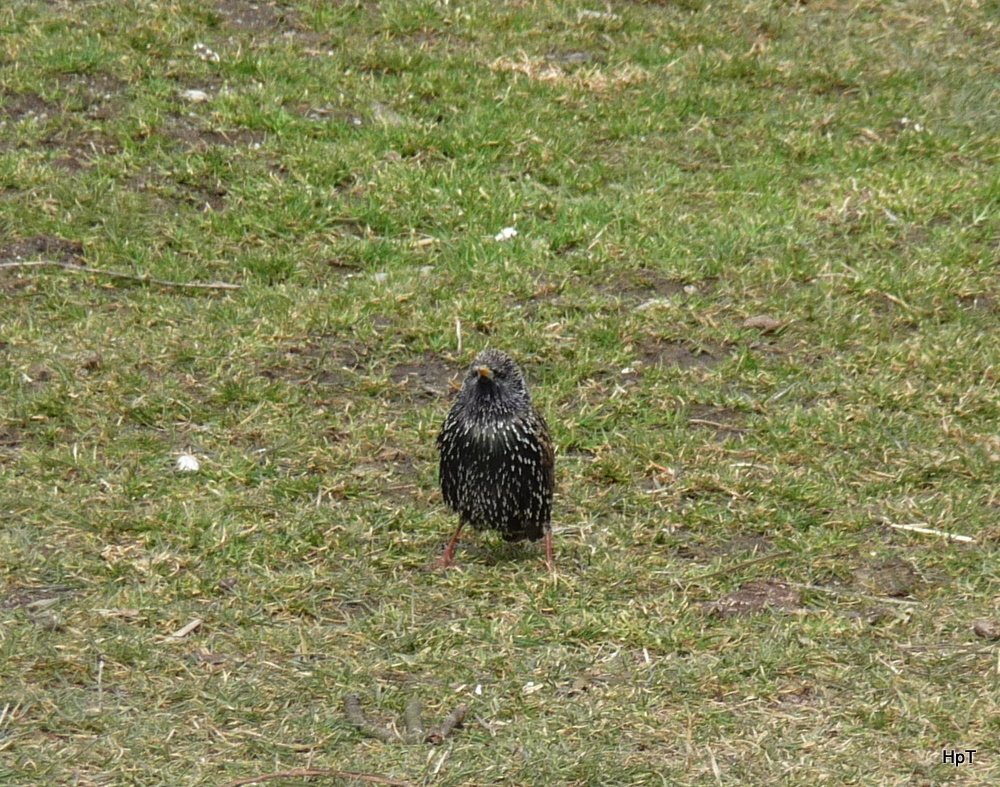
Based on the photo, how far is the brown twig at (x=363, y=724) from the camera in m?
4.81

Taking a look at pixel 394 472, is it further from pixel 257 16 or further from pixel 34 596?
pixel 257 16

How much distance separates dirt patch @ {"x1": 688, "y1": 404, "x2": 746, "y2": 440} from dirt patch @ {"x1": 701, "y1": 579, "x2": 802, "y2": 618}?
1281mm

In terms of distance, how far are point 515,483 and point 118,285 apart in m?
3.19

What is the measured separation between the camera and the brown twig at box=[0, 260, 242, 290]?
8.16 metres

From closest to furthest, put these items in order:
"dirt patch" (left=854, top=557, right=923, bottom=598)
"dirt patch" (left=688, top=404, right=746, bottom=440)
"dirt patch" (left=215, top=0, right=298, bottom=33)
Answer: "dirt patch" (left=854, top=557, right=923, bottom=598) < "dirt patch" (left=688, top=404, right=746, bottom=440) < "dirt patch" (left=215, top=0, right=298, bottom=33)

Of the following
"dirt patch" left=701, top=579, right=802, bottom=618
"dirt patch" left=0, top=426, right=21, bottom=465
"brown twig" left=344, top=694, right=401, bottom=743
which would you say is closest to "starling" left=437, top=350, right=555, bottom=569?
"dirt patch" left=701, top=579, right=802, bottom=618

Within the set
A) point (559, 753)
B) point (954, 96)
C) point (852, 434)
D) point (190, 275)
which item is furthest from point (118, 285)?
point (954, 96)

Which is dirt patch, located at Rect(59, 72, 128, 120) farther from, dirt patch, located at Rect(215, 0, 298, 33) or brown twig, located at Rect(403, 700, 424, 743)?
brown twig, located at Rect(403, 700, 424, 743)

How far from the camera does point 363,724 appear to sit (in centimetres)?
486

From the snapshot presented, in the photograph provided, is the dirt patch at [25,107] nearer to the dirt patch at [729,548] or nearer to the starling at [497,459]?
the starling at [497,459]

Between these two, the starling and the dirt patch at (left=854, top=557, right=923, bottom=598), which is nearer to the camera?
Result: the dirt patch at (left=854, top=557, right=923, bottom=598)

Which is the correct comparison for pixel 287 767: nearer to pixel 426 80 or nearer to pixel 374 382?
pixel 374 382

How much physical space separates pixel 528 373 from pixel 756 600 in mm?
2191

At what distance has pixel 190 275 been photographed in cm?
823
